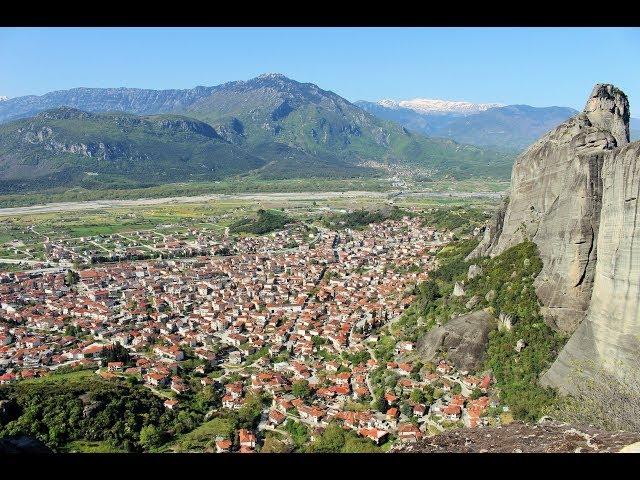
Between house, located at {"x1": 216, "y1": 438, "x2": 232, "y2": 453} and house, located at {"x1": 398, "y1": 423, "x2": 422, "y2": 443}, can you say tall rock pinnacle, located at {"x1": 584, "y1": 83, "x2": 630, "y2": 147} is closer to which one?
house, located at {"x1": 398, "y1": 423, "x2": 422, "y2": 443}

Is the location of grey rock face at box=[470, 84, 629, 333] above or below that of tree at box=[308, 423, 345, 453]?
above

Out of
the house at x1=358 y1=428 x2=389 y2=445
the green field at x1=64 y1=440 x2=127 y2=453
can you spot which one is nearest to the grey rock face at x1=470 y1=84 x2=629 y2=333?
the house at x1=358 y1=428 x2=389 y2=445

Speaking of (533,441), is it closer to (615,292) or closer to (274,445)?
(615,292)

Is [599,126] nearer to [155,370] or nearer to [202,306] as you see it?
[155,370]

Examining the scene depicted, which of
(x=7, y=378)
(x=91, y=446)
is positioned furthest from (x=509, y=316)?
(x=7, y=378)

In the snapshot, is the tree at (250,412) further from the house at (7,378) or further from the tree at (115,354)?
the house at (7,378)

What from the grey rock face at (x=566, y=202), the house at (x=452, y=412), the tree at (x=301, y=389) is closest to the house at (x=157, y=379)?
the tree at (x=301, y=389)
